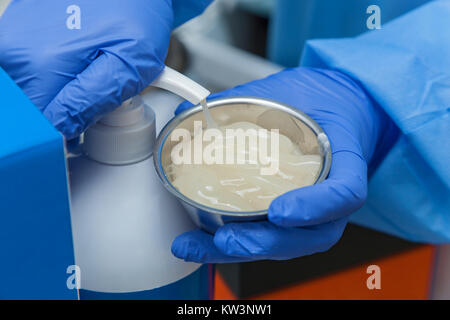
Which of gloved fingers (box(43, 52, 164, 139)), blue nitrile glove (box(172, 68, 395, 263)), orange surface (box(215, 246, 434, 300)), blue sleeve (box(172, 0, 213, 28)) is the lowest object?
orange surface (box(215, 246, 434, 300))

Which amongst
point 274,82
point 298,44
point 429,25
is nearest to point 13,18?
point 274,82

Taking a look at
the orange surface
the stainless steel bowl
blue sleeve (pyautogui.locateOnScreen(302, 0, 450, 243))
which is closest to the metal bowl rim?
the stainless steel bowl

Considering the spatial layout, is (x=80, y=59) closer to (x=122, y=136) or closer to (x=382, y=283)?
(x=122, y=136)

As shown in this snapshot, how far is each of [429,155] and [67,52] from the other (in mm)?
551

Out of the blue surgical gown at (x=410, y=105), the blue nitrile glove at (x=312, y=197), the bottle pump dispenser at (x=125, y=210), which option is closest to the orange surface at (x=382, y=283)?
the blue surgical gown at (x=410, y=105)

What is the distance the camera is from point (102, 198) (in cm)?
65

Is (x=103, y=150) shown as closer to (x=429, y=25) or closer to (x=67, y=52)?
(x=67, y=52)

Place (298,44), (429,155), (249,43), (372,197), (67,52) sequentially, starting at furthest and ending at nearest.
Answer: (249,43)
(298,44)
(372,197)
(429,155)
(67,52)

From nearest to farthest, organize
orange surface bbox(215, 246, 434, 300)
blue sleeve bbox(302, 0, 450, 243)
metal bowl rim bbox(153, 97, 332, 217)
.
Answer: metal bowl rim bbox(153, 97, 332, 217), blue sleeve bbox(302, 0, 450, 243), orange surface bbox(215, 246, 434, 300)

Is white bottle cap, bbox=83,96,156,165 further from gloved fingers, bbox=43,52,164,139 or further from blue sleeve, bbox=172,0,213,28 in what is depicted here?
blue sleeve, bbox=172,0,213,28

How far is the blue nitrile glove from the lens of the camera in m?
0.60

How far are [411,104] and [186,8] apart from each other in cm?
41

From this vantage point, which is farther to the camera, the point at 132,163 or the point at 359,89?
the point at 359,89

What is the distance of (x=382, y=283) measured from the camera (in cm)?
113
